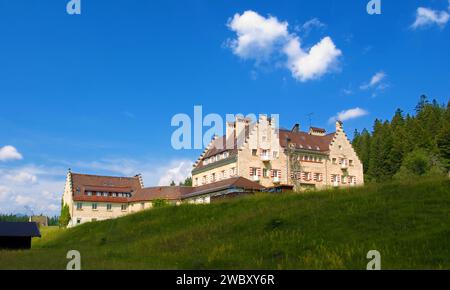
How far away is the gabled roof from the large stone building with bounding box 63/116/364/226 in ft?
118

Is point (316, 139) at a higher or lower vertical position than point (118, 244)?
higher

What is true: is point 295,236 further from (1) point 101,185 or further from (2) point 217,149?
(1) point 101,185

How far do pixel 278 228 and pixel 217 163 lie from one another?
53.2 meters

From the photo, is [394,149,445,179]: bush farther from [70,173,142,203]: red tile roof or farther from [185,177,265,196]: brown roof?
[70,173,142,203]: red tile roof

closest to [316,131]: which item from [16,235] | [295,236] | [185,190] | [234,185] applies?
[185,190]

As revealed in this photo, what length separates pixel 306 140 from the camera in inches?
3477

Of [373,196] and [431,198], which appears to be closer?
[431,198]

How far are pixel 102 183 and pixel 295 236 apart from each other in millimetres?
78999

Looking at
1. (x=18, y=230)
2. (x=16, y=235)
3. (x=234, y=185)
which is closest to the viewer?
(x=16, y=235)

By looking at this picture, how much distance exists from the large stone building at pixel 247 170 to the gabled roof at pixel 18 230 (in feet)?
118

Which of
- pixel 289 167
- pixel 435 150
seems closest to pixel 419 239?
pixel 289 167
